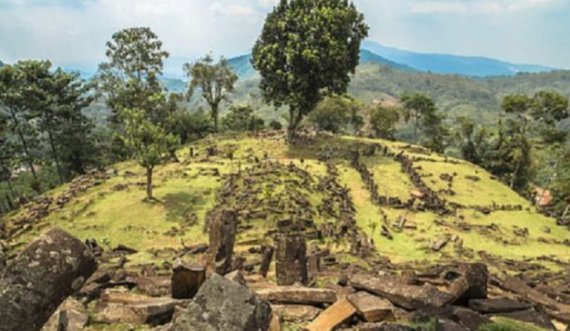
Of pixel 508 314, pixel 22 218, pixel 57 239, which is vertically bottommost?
pixel 22 218

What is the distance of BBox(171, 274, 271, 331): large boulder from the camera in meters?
5.31

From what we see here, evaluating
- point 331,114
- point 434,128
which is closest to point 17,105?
point 331,114

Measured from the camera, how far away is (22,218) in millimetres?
28828

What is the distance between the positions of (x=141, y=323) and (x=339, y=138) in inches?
1723

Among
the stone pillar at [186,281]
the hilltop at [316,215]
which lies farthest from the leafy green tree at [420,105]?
the stone pillar at [186,281]

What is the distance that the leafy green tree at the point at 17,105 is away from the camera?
1490 inches

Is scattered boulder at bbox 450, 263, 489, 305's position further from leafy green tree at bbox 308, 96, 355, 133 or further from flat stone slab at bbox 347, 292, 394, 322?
leafy green tree at bbox 308, 96, 355, 133

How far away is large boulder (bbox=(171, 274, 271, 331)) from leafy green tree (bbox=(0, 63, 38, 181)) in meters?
37.9

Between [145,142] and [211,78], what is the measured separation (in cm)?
2623

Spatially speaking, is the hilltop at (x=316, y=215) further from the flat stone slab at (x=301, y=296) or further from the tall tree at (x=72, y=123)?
the tall tree at (x=72, y=123)

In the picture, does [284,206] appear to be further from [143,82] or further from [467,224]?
[143,82]

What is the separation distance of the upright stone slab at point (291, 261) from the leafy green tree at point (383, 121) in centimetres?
5275

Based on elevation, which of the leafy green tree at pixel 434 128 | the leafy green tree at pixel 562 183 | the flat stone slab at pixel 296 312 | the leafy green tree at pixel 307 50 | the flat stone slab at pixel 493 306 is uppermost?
the leafy green tree at pixel 307 50

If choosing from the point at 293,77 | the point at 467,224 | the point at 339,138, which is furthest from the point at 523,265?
the point at 339,138
